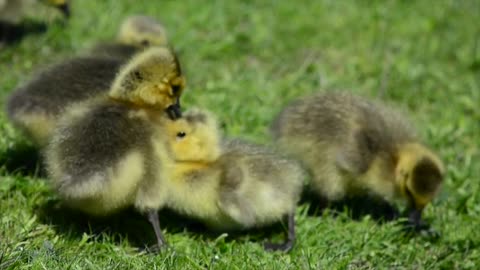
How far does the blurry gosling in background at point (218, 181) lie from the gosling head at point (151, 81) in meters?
0.12

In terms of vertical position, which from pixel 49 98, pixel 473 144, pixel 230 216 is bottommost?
pixel 473 144

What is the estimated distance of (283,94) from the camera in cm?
573

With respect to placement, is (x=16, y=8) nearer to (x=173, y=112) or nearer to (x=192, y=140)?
(x=173, y=112)

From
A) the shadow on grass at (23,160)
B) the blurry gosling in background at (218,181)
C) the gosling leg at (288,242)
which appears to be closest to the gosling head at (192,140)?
the blurry gosling in background at (218,181)

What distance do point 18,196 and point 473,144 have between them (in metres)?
2.80

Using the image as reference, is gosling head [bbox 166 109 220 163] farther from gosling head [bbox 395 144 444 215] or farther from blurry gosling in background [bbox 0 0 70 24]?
blurry gosling in background [bbox 0 0 70 24]

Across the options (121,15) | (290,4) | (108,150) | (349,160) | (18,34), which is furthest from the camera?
(290,4)

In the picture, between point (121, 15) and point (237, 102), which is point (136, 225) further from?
point (121, 15)

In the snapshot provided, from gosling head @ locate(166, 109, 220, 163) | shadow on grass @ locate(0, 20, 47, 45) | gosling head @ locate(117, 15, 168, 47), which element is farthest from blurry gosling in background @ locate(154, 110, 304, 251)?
shadow on grass @ locate(0, 20, 47, 45)

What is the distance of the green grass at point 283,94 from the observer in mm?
3844

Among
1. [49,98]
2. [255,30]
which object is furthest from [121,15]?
[49,98]

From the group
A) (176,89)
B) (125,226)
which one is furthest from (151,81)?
(125,226)

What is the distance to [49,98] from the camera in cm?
415

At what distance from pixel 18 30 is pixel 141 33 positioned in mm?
963
